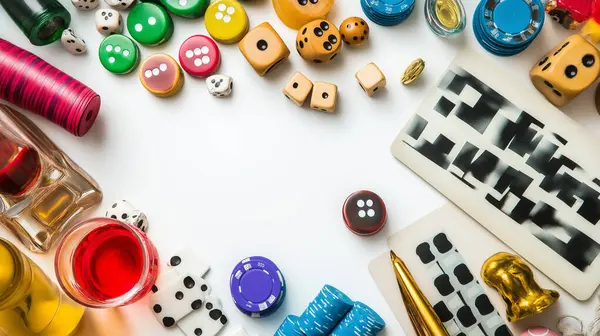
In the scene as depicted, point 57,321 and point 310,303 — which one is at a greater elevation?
point 310,303

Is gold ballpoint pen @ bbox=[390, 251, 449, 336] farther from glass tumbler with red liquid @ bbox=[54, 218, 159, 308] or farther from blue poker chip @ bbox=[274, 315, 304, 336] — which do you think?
glass tumbler with red liquid @ bbox=[54, 218, 159, 308]

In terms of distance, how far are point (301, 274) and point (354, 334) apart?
0.36ft

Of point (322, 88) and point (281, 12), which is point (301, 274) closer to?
point (322, 88)

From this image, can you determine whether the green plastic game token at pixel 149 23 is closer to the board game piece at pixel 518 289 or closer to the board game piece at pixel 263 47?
the board game piece at pixel 263 47

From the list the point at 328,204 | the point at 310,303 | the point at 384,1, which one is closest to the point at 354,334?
the point at 310,303

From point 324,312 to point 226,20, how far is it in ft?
1.38

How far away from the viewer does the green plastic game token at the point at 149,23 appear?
0.86 meters

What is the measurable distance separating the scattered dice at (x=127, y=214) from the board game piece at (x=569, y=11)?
632 mm

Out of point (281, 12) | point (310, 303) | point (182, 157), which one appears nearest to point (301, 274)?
point (310, 303)

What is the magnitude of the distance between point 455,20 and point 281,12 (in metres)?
0.24

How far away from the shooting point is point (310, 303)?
81 cm

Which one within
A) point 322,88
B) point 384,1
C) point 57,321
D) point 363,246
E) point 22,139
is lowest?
point 57,321

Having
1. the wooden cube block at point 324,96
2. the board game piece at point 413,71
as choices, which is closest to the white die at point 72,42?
the wooden cube block at point 324,96

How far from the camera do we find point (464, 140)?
853mm
